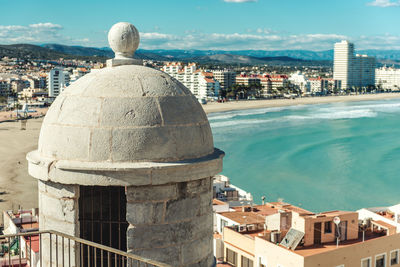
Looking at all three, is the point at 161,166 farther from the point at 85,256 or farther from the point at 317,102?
the point at 317,102

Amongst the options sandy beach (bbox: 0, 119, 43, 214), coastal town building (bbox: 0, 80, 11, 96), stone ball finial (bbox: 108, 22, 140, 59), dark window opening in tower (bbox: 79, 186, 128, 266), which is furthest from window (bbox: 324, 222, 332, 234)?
coastal town building (bbox: 0, 80, 11, 96)

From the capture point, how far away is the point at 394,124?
98.1 metres

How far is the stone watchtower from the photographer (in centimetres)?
441

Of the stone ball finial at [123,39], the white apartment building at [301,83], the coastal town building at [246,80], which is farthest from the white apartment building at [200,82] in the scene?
the stone ball finial at [123,39]

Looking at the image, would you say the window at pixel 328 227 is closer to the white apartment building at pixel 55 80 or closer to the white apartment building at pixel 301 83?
the white apartment building at pixel 55 80

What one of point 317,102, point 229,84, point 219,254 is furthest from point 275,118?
point 219,254

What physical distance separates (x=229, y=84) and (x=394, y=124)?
7858 cm

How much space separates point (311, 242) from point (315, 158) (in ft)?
140

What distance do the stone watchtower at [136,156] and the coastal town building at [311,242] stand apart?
14.6 metres

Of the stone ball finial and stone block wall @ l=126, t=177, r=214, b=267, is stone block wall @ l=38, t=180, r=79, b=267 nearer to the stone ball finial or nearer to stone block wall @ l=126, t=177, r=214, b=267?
stone block wall @ l=126, t=177, r=214, b=267

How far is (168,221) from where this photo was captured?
15.0ft

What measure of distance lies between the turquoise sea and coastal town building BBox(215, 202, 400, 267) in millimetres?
17297

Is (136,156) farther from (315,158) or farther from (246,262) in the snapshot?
(315,158)

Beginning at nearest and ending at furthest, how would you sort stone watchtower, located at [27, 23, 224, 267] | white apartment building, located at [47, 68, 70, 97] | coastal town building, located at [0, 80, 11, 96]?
stone watchtower, located at [27, 23, 224, 267], coastal town building, located at [0, 80, 11, 96], white apartment building, located at [47, 68, 70, 97]
